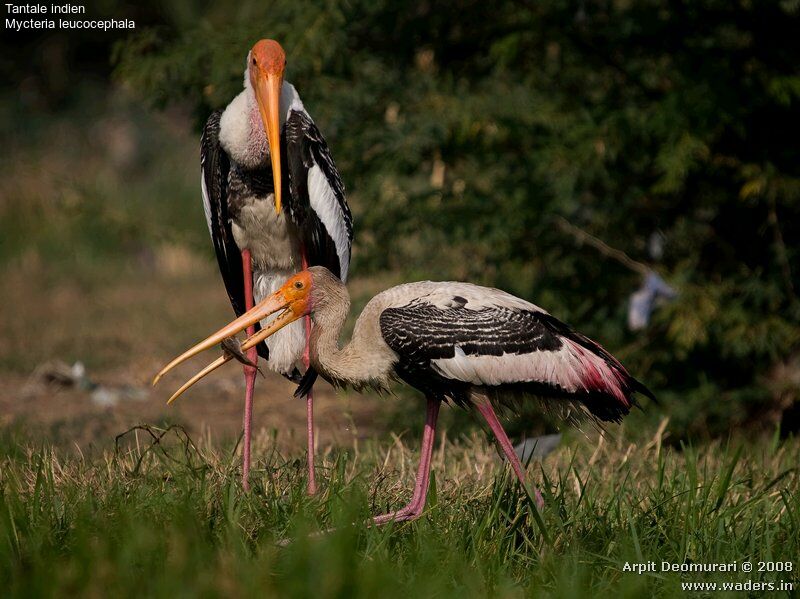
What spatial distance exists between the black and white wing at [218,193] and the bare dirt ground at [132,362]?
72cm

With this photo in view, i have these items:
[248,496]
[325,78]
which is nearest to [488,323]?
[248,496]

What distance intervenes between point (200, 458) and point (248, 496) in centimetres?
58

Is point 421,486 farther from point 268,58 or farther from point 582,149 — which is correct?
point 582,149

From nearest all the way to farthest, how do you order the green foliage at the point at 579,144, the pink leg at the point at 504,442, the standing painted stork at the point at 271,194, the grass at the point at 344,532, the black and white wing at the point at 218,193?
→ the grass at the point at 344,532, the pink leg at the point at 504,442, the standing painted stork at the point at 271,194, the black and white wing at the point at 218,193, the green foliage at the point at 579,144

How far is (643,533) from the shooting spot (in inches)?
133

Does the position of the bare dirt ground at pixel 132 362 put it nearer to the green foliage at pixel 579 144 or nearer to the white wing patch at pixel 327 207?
the white wing patch at pixel 327 207

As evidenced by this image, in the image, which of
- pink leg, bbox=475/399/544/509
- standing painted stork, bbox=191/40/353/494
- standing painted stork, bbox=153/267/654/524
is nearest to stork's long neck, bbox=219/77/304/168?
standing painted stork, bbox=191/40/353/494

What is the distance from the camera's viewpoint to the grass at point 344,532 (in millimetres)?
2656

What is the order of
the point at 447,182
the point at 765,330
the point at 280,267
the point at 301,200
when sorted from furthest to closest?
the point at 447,182, the point at 765,330, the point at 280,267, the point at 301,200

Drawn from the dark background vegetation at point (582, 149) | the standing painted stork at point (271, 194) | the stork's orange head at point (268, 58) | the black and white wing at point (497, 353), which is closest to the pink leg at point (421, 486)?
the black and white wing at point (497, 353)

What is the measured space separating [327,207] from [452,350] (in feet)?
3.48

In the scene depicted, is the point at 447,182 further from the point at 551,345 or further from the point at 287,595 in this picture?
the point at 287,595

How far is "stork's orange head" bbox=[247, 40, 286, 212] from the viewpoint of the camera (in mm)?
4188

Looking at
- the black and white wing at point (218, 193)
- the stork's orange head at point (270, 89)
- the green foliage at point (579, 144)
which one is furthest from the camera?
the green foliage at point (579, 144)
